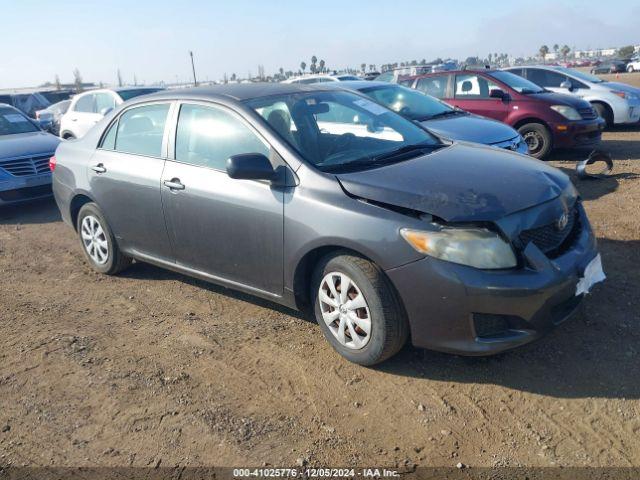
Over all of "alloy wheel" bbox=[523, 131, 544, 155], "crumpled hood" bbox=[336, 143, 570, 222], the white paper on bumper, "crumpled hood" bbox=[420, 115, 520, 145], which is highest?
"crumpled hood" bbox=[336, 143, 570, 222]

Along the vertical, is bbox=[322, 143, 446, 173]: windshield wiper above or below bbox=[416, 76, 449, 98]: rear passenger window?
above

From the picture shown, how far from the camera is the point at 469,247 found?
9.93 feet

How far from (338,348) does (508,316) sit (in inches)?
43.1

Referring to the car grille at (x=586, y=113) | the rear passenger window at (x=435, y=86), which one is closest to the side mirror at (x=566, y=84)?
the car grille at (x=586, y=113)

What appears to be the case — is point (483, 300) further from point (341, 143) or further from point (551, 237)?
point (341, 143)

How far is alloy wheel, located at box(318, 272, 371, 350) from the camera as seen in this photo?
3357mm

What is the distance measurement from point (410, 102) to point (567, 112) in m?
2.90

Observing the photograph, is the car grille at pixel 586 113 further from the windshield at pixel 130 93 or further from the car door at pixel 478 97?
the windshield at pixel 130 93

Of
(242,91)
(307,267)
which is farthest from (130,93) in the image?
(307,267)

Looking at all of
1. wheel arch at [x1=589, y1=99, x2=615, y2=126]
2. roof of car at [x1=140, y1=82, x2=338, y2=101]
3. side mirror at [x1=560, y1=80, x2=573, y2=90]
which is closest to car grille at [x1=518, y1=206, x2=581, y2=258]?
roof of car at [x1=140, y1=82, x2=338, y2=101]

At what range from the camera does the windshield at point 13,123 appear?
9.15 meters

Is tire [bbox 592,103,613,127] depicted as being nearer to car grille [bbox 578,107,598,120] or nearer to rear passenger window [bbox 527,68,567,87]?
rear passenger window [bbox 527,68,567,87]

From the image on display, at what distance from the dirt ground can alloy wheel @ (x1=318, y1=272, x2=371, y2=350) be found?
0.22m

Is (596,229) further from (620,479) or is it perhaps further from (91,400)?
(91,400)
